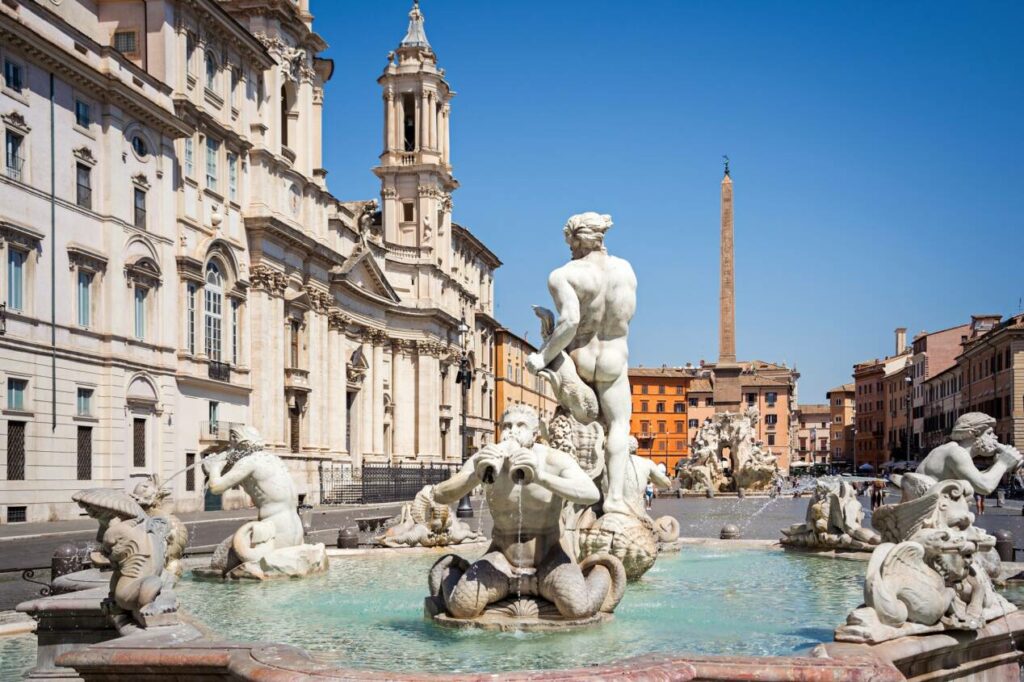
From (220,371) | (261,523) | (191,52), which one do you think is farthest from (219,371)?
(261,523)

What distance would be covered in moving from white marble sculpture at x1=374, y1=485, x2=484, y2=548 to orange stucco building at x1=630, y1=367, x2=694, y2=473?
10845 centimetres

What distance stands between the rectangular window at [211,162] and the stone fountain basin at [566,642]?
29.9 meters

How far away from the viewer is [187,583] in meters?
9.54

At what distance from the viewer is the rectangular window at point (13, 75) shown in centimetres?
2564

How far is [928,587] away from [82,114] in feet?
91.6

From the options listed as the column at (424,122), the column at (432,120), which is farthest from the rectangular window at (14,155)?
the column at (432,120)

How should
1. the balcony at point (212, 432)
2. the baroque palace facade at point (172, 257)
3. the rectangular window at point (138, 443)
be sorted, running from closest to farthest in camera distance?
the baroque palace facade at point (172, 257)
the rectangular window at point (138, 443)
the balcony at point (212, 432)

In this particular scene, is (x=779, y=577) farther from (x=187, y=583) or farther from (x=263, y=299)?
(x=263, y=299)

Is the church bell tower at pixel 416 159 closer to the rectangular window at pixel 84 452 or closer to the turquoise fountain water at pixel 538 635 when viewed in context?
the rectangular window at pixel 84 452

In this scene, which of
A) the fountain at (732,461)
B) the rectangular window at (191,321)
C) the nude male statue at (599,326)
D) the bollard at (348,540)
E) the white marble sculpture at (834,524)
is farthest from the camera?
the fountain at (732,461)

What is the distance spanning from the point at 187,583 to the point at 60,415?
783 inches

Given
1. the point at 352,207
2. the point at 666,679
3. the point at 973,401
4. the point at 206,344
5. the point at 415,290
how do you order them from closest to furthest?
the point at 666,679 < the point at 206,344 < the point at 352,207 < the point at 415,290 < the point at 973,401

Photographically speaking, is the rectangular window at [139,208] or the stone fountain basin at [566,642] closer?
the stone fountain basin at [566,642]

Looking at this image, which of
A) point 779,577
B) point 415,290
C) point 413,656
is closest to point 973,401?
point 415,290
